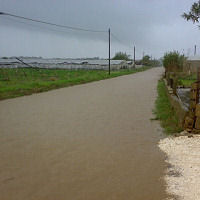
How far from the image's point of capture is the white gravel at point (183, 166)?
411 centimetres

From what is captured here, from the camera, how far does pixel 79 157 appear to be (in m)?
5.63

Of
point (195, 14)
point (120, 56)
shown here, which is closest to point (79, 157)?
point (195, 14)

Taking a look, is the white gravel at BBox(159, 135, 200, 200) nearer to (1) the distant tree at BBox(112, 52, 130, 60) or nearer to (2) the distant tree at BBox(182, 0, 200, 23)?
(2) the distant tree at BBox(182, 0, 200, 23)

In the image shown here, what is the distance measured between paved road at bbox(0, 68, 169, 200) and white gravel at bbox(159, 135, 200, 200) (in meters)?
0.18

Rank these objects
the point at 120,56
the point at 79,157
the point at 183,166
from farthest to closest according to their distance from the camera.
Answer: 1. the point at 120,56
2. the point at 79,157
3. the point at 183,166

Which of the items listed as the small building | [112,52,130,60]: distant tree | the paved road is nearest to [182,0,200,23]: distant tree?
the paved road

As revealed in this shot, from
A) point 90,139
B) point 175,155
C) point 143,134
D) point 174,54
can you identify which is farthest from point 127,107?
point 174,54

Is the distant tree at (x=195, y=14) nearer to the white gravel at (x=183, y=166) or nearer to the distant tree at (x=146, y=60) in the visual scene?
the white gravel at (x=183, y=166)

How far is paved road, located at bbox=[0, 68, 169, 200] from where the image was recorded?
13.9 ft

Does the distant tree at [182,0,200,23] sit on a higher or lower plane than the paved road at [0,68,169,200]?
higher

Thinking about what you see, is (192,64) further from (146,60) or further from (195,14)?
(146,60)

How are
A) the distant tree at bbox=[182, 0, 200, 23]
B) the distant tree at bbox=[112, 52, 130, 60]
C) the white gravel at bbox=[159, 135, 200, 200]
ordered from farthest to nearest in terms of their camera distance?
the distant tree at bbox=[112, 52, 130, 60], the distant tree at bbox=[182, 0, 200, 23], the white gravel at bbox=[159, 135, 200, 200]

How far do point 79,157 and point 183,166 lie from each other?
6.46 feet

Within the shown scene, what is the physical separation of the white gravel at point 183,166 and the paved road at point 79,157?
0.18m
